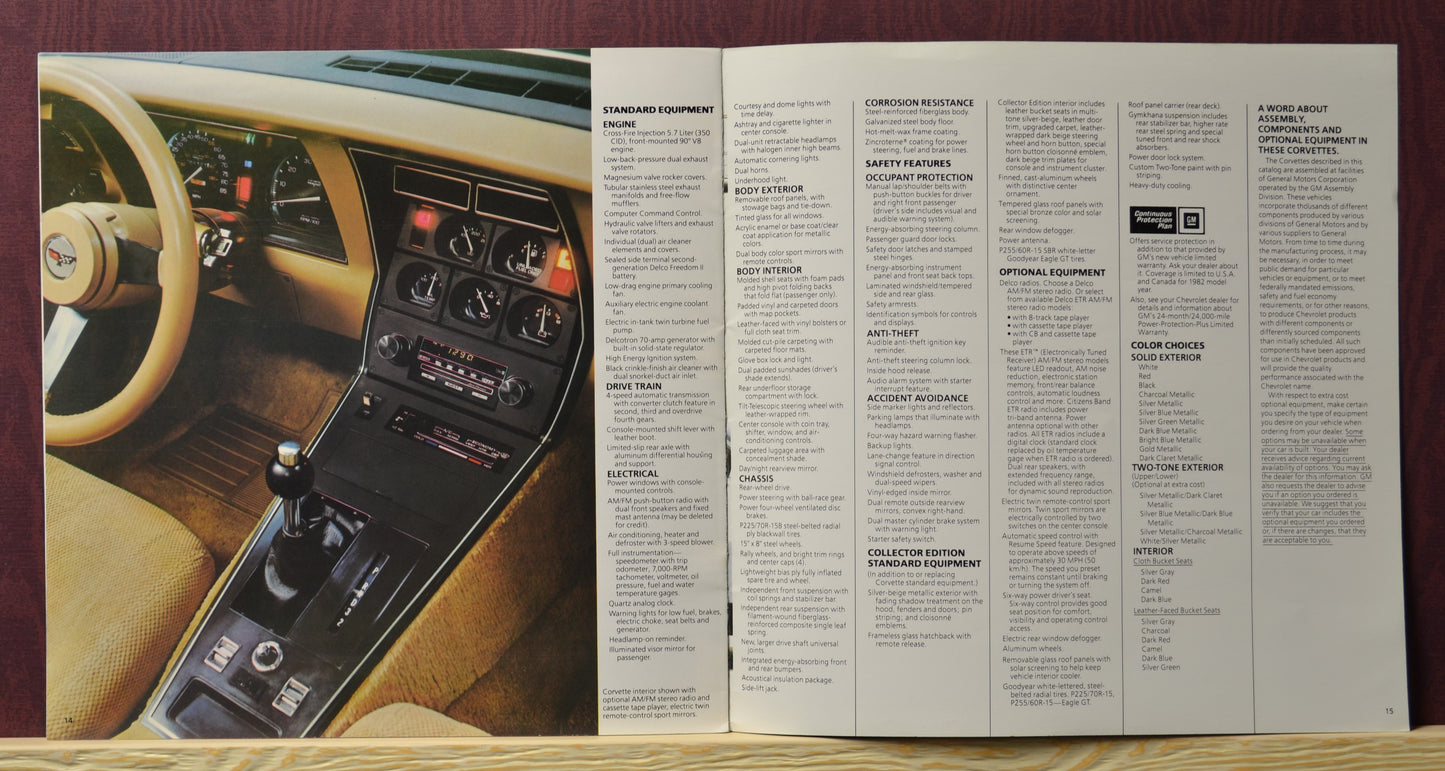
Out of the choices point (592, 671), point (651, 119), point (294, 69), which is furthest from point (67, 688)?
point (651, 119)

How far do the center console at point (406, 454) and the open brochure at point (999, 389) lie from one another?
0.30ft

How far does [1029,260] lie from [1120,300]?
121 mm

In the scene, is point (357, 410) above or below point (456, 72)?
below

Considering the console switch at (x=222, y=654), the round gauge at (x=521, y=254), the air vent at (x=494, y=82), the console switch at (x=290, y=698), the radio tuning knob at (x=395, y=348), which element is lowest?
the console switch at (x=290, y=698)

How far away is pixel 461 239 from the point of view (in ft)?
3.18

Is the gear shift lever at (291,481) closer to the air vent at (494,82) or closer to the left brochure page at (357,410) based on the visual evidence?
the left brochure page at (357,410)

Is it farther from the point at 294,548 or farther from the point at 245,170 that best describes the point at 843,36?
the point at 294,548

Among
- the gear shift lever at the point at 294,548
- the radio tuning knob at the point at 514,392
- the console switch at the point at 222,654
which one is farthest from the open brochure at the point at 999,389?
the console switch at the point at 222,654

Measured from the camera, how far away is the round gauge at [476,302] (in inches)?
38.4

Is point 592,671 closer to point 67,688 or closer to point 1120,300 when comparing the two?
point 67,688

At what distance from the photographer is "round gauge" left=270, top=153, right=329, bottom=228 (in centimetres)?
96

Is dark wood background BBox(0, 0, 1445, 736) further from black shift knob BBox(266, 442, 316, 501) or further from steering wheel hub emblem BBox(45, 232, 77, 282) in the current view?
black shift knob BBox(266, 442, 316, 501)

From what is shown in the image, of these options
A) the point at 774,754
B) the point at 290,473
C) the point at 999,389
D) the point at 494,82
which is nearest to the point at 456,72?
the point at 494,82

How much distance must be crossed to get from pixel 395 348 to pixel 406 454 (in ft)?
Answer: 0.45
